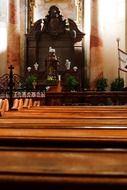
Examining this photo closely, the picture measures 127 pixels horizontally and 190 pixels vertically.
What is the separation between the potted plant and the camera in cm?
1484

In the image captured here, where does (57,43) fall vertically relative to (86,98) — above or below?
above

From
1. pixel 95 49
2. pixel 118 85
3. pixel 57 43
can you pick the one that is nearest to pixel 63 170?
pixel 118 85

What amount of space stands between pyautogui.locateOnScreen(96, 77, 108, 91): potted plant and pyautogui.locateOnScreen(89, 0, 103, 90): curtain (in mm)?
199

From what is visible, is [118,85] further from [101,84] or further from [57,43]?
[57,43]

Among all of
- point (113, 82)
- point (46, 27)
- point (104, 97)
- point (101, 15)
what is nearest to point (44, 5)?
point (46, 27)

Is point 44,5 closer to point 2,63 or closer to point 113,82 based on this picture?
point 2,63

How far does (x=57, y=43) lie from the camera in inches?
648

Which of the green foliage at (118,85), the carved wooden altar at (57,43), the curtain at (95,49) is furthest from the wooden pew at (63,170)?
the carved wooden altar at (57,43)

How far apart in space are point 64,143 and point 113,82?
14100 millimetres

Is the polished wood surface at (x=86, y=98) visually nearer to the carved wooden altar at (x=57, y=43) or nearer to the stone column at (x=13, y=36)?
the carved wooden altar at (x=57, y=43)

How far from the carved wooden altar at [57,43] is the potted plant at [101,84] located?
113cm

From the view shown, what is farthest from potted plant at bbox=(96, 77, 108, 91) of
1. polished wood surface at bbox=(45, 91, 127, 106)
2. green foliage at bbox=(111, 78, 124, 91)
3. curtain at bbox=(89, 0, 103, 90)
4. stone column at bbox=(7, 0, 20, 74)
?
polished wood surface at bbox=(45, 91, 127, 106)

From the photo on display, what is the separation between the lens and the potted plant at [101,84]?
14.8 meters

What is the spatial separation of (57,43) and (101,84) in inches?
117
